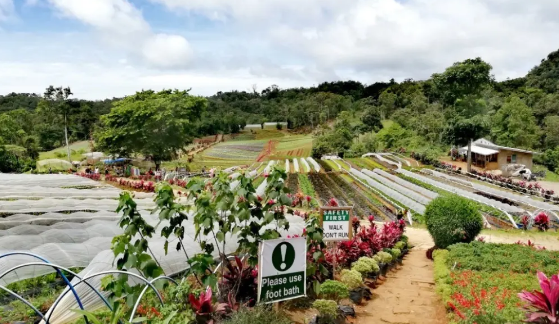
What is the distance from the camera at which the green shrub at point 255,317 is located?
4.24 m

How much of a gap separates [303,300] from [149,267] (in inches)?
96.7

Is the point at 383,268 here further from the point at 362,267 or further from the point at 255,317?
the point at 255,317

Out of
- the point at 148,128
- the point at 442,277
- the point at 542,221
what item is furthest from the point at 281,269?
the point at 148,128

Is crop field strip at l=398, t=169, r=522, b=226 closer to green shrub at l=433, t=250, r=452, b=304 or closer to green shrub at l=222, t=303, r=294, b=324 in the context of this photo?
green shrub at l=433, t=250, r=452, b=304

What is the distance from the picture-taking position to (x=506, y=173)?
3334 centimetres

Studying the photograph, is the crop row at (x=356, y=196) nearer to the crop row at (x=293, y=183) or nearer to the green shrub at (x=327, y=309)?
the crop row at (x=293, y=183)

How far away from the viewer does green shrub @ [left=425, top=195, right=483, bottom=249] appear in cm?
966

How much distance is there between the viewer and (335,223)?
664 cm

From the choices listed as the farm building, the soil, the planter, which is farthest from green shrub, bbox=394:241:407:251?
the farm building

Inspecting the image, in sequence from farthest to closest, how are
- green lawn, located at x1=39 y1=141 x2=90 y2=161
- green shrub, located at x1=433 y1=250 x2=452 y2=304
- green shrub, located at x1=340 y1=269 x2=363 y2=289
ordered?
green lawn, located at x1=39 y1=141 x2=90 y2=161 < green shrub, located at x1=340 y1=269 x2=363 y2=289 < green shrub, located at x1=433 y1=250 x2=452 y2=304

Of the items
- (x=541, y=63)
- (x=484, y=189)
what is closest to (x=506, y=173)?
(x=484, y=189)

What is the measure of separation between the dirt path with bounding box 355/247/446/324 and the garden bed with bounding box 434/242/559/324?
0.26m

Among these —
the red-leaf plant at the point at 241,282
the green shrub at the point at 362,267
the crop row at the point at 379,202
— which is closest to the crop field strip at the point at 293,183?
the crop row at the point at 379,202

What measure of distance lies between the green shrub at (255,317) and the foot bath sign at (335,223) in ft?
7.21
